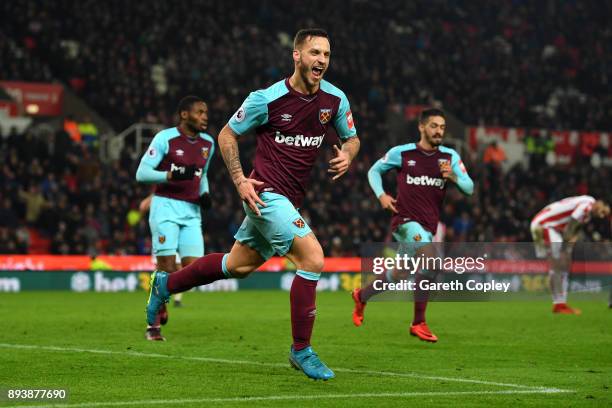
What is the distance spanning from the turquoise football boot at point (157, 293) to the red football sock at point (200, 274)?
0.20 metres

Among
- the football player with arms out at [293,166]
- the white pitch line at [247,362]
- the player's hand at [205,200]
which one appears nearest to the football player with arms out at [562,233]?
the player's hand at [205,200]

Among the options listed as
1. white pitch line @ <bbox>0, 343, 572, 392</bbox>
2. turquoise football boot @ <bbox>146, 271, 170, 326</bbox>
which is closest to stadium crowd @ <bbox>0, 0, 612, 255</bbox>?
white pitch line @ <bbox>0, 343, 572, 392</bbox>

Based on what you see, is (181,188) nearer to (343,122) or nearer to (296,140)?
(343,122)

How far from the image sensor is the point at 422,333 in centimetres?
1148

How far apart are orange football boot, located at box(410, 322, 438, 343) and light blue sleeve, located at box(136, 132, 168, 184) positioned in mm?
3015

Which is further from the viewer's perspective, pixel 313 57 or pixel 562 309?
pixel 562 309

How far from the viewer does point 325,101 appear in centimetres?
846

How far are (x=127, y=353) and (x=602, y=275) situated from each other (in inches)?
693

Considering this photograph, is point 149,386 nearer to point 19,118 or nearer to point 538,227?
point 538,227

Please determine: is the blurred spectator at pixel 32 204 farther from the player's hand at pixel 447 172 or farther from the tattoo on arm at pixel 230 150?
the tattoo on arm at pixel 230 150

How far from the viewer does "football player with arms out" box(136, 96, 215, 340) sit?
39.9 ft

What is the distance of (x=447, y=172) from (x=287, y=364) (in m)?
3.88

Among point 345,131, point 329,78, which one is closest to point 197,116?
point 345,131

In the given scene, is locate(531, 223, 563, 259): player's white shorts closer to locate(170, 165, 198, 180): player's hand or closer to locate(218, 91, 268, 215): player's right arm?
locate(170, 165, 198, 180): player's hand
